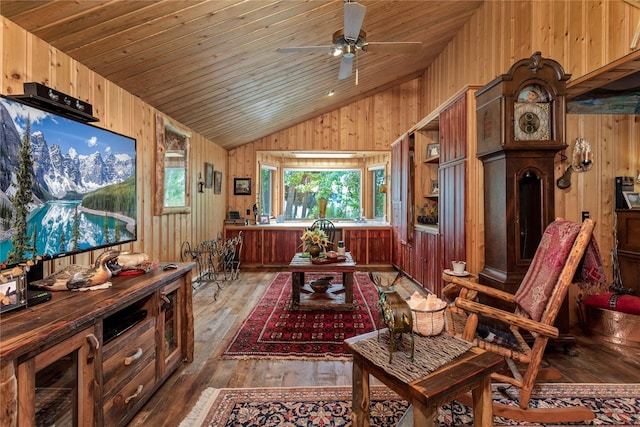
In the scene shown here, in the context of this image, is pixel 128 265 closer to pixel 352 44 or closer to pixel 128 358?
pixel 128 358

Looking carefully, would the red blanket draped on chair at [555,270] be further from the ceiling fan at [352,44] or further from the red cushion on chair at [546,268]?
the ceiling fan at [352,44]

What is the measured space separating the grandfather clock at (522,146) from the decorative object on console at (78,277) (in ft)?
9.16

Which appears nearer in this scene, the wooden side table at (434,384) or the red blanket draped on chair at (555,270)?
the wooden side table at (434,384)

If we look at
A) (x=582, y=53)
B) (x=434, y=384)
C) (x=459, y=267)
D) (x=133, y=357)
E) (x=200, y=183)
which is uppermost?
(x=582, y=53)

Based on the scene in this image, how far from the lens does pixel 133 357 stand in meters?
1.61

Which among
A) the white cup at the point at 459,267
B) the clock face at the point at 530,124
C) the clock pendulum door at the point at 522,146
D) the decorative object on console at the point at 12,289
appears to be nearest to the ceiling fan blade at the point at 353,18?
the clock pendulum door at the point at 522,146

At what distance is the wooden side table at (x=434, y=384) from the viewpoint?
3.43 feet

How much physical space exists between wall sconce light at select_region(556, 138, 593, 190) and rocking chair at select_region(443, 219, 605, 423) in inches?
Result: 46.4

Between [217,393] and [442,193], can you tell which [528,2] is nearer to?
[442,193]

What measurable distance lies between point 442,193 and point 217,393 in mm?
2969

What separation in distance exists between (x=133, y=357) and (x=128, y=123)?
6.80ft

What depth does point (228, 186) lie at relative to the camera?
6.02 m

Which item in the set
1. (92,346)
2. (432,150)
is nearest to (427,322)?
(92,346)

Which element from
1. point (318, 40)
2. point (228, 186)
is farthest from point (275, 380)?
point (228, 186)
